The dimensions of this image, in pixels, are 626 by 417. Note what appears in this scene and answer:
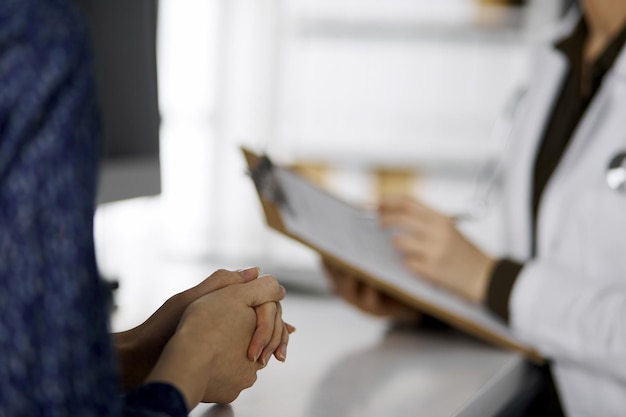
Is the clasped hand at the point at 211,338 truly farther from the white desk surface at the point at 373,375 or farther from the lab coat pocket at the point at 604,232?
the lab coat pocket at the point at 604,232

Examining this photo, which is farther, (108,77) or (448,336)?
(448,336)

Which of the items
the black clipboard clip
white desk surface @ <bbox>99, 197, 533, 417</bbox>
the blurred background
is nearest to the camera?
white desk surface @ <bbox>99, 197, 533, 417</bbox>

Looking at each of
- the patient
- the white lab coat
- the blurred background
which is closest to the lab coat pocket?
the white lab coat

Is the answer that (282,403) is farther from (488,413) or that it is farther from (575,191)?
(575,191)

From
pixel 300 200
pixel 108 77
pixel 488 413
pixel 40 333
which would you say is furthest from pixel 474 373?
pixel 40 333

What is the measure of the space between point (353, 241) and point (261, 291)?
368mm

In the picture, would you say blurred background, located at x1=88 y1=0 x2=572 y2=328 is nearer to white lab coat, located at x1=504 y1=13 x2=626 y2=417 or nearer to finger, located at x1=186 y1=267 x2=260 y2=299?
white lab coat, located at x1=504 y1=13 x2=626 y2=417

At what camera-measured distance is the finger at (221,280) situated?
0.46 m

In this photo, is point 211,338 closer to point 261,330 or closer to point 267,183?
point 261,330

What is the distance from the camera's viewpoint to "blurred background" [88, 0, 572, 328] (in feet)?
8.66

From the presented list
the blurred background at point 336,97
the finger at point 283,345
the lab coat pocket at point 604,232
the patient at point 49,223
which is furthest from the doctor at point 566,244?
the blurred background at point 336,97

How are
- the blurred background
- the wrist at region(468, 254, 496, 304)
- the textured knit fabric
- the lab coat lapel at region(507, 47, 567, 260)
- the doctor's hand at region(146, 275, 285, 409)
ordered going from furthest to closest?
the blurred background, the lab coat lapel at region(507, 47, 567, 260), the wrist at region(468, 254, 496, 304), the doctor's hand at region(146, 275, 285, 409), the textured knit fabric

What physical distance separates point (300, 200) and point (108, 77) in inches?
8.2

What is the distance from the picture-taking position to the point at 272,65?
2775 millimetres
